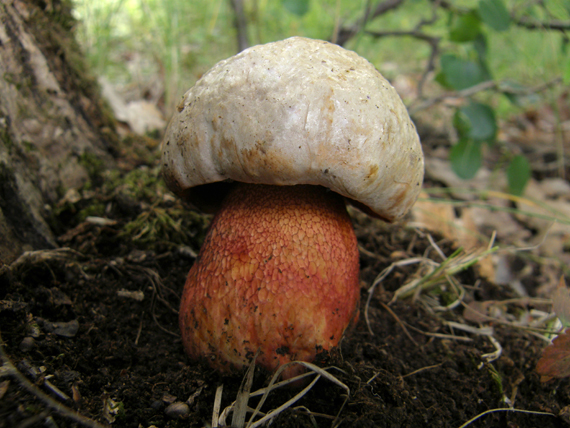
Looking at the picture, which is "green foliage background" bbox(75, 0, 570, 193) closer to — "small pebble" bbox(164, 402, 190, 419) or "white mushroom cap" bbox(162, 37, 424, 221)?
"white mushroom cap" bbox(162, 37, 424, 221)

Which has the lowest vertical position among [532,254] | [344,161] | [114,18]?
[532,254]

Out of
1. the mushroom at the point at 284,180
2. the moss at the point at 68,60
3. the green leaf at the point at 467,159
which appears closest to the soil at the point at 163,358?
the mushroom at the point at 284,180

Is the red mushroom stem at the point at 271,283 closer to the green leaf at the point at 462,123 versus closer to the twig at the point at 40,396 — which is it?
the twig at the point at 40,396

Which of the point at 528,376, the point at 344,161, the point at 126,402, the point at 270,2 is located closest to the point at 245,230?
the point at 344,161

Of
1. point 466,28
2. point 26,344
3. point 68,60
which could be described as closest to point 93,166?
point 68,60

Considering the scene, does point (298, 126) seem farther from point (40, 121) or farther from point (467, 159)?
point (467, 159)

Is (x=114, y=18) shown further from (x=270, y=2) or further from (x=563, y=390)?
(x=563, y=390)
